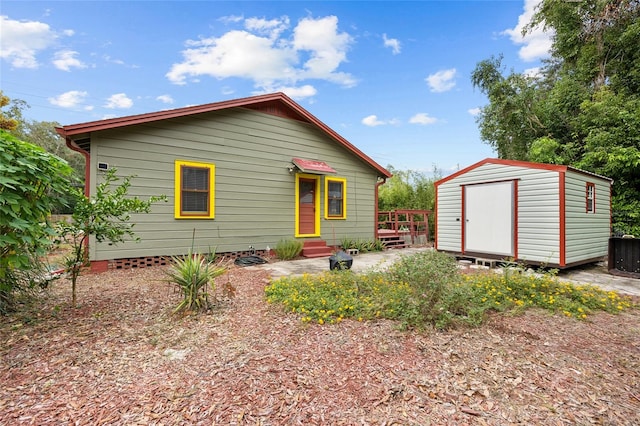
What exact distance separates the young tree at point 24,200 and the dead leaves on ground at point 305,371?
0.69 metres

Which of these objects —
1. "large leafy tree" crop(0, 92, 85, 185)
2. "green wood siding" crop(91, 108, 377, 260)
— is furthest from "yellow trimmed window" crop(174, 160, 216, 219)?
"large leafy tree" crop(0, 92, 85, 185)

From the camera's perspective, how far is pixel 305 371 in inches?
84.7

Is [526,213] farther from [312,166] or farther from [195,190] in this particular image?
[195,190]

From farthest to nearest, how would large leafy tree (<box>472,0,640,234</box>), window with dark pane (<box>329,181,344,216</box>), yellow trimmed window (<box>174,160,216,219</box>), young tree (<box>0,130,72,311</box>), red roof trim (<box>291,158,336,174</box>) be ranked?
large leafy tree (<box>472,0,640,234</box>)
window with dark pane (<box>329,181,344,216</box>)
red roof trim (<box>291,158,336,174</box>)
yellow trimmed window (<box>174,160,216,219</box>)
young tree (<box>0,130,72,311</box>)

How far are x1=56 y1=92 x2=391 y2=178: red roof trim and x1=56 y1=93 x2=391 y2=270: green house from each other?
0.07 ft

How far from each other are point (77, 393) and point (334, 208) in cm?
753

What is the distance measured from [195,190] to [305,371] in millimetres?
5576

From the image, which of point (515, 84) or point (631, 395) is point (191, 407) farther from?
point (515, 84)

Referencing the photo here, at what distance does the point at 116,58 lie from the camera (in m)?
12.4

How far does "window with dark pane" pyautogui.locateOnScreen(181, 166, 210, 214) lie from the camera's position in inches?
262

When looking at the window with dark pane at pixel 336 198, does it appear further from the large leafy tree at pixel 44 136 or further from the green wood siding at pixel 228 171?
the large leafy tree at pixel 44 136

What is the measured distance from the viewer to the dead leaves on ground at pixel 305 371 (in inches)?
67.9

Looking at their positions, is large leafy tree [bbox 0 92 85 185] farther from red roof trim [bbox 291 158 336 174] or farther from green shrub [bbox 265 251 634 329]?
green shrub [bbox 265 251 634 329]

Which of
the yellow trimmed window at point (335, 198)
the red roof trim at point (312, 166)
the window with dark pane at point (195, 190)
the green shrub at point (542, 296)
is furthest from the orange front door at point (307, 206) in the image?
the green shrub at point (542, 296)
